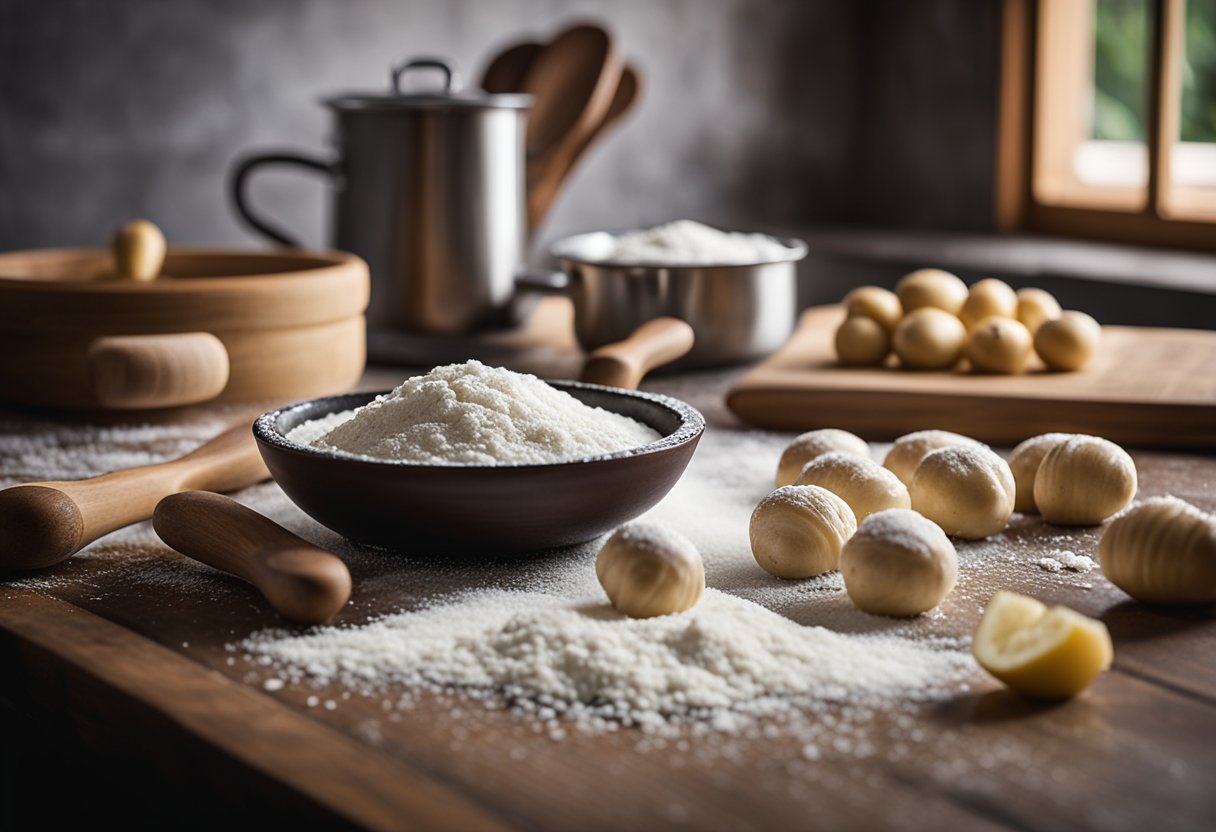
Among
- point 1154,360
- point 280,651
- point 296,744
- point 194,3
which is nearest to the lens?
point 296,744

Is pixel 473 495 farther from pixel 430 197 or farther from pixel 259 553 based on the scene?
pixel 430 197

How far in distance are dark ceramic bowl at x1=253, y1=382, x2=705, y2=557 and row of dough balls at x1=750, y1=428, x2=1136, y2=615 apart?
80 millimetres

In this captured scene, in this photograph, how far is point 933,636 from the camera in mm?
677

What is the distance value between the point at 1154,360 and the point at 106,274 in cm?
104

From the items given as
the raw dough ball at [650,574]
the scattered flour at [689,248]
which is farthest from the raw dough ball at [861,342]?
the raw dough ball at [650,574]

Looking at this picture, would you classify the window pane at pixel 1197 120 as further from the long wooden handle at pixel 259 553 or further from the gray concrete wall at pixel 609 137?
the long wooden handle at pixel 259 553

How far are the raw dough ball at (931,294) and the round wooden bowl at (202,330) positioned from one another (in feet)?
1.76

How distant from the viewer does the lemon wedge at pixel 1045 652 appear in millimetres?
584

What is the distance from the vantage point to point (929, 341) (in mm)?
1239

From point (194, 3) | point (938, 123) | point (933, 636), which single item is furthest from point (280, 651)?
point (938, 123)

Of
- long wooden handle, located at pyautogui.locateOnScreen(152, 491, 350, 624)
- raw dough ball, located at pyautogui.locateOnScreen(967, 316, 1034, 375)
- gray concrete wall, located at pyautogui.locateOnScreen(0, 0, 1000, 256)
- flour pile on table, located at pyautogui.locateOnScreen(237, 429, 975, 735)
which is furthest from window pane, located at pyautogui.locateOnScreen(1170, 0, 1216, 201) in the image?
long wooden handle, located at pyautogui.locateOnScreen(152, 491, 350, 624)

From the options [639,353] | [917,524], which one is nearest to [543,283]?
[639,353]

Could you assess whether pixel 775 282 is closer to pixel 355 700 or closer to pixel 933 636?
pixel 933 636

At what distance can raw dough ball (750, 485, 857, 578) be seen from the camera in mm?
753
